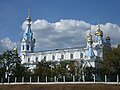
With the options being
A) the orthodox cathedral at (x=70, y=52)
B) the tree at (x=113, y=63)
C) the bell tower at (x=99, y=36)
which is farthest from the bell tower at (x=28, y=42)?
the tree at (x=113, y=63)

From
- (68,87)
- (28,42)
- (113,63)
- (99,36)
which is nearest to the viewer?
(68,87)

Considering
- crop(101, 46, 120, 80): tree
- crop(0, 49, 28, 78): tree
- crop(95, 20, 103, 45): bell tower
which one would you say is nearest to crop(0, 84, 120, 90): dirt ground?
crop(101, 46, 120, 80): tree

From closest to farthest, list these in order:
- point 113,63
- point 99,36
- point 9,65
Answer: point 113,63, point 9,65, point 99,36

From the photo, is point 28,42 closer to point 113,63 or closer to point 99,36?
point 99,36

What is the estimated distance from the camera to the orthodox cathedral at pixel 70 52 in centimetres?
7872

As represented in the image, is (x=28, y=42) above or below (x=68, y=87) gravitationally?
above

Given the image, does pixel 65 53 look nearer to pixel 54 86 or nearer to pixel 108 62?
pixel 108 62

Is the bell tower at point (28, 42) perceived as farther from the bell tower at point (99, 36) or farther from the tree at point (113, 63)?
the tree at point (113, 63)

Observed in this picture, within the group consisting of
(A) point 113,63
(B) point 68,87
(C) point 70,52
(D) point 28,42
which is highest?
(D) point 28,42

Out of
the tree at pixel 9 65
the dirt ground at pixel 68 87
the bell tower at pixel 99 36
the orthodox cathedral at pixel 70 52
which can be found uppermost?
the bell tower at pixel 99 36

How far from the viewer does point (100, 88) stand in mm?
38000

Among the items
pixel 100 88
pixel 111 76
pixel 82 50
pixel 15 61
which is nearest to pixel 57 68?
pixel 15 61

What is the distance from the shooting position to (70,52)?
87062 millimetres

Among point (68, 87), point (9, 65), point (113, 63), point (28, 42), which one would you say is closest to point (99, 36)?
point (28, 42)
